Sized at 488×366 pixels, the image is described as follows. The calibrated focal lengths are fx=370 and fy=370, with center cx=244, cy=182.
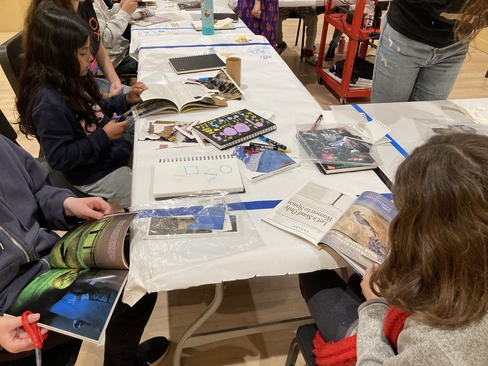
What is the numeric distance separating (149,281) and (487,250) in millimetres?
591

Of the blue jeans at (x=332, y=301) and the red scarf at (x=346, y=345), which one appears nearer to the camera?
the red scarf at (x=346, y=345)

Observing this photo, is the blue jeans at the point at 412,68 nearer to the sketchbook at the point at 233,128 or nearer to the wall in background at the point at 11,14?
the sketchbook at the point at 233,128

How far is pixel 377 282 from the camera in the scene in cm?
65

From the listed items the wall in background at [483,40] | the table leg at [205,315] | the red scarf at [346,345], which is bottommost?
the wall in background at [483,40]

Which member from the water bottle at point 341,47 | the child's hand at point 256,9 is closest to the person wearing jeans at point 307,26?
the water bottle at point 341,47

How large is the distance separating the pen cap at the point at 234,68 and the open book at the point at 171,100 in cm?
17

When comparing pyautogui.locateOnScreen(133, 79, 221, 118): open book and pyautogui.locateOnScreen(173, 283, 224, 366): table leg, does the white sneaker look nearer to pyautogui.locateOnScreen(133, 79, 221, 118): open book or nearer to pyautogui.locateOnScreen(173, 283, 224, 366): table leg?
pyautogui.locateOnScreen(133, 79, 221, 118): open book

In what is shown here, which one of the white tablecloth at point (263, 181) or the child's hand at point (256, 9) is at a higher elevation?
the white tablecloth at point (263, 181)

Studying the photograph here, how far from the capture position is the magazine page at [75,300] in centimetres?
68

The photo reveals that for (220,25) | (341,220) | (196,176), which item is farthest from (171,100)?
(220,25)

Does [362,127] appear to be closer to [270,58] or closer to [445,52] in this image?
[445,52]

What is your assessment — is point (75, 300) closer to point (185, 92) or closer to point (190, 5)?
point (185, 92)

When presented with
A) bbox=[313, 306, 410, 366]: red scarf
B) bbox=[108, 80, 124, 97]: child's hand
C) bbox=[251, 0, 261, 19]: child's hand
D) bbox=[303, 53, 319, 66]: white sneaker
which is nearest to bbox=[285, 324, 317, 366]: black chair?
bbox=[313, 306, 410, 366]: red scarf

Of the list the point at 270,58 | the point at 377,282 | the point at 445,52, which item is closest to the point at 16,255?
the point at 377,282
